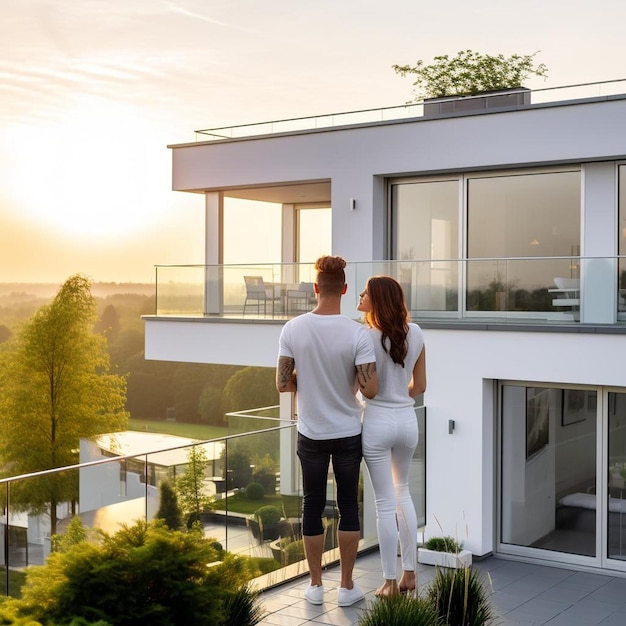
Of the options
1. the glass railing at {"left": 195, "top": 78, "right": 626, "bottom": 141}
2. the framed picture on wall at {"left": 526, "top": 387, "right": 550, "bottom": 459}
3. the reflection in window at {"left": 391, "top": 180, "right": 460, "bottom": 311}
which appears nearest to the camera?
the framed picture on wall at {"left": 526, "top": 387, "right": 550, "bottom": 459}

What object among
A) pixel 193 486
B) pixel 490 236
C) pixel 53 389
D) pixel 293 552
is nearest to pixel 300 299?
pixel 490 236

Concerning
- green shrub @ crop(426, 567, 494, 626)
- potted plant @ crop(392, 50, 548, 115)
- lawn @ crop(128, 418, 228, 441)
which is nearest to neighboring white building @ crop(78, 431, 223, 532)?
green shrub @ crop(426, 567, 494, 626)

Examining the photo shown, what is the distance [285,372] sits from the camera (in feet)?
18.4

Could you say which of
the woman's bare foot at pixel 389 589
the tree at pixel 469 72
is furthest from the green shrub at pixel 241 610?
the tree at pixel 469 72

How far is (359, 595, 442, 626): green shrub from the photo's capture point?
16.0 feet

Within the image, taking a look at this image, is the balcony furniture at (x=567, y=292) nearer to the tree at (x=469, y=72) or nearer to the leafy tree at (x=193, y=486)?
the leafy tree at (x=193, y=486)

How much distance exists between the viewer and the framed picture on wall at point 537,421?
1022 cm

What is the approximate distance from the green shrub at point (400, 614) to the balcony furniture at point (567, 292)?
6.73 metres

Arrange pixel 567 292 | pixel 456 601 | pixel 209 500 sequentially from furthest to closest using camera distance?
pixel 567 292, pixel 209 500, pixel 456 601

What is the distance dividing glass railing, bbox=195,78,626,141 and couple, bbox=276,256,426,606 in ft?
31.0

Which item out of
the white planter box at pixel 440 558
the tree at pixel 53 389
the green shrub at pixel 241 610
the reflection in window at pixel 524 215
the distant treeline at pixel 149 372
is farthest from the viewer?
the distant treeline at pixel 149 372

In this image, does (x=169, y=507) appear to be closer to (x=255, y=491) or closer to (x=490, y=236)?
(x=255, y=491)

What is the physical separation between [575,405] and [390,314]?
511cm

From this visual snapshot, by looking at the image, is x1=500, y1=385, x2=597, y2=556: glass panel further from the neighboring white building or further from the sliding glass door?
the neighboring white building
